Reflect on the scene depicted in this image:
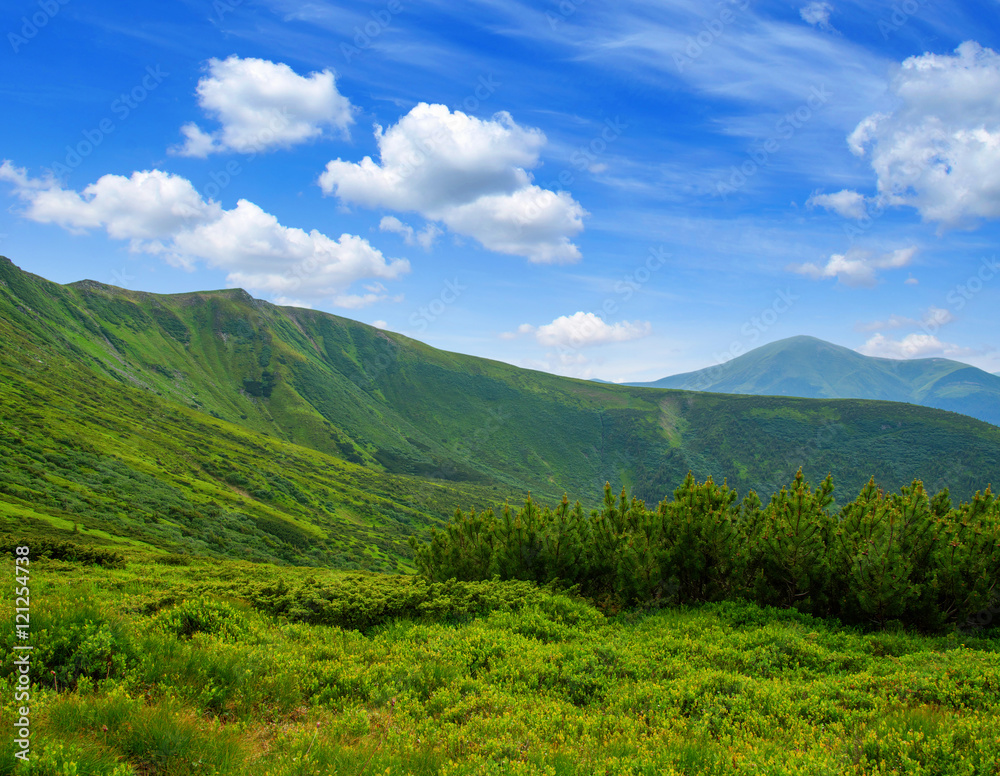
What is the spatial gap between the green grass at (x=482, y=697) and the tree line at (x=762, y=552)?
127 centimetres

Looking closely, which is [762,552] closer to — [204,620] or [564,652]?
[564,652]

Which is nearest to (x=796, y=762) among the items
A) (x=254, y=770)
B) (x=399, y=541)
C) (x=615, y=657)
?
(x=615, y=657)

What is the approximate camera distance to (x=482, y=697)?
26.0 feet

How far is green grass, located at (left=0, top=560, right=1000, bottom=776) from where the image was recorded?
18.4 feet

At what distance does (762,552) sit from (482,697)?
395 inches

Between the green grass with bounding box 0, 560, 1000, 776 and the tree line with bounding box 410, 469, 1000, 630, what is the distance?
1.27m

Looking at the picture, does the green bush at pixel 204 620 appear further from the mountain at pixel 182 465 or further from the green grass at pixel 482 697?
the mountain at pixel 182 465

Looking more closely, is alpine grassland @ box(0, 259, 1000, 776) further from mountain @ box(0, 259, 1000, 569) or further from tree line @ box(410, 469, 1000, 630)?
mountain @ box(0, 259, 1000, 569)

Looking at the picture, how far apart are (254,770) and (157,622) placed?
5520 mm

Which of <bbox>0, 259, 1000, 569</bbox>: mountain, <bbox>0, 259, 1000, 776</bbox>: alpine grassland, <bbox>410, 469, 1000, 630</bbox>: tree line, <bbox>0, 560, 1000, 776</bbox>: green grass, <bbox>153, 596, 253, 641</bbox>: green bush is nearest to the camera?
<bbox>0, 560, 1000, 776</bbox>: green grass

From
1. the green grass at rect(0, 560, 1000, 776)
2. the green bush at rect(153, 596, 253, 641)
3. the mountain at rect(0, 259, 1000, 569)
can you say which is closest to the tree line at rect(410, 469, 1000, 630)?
the green grass at rect(0, 560, 1000, 776)

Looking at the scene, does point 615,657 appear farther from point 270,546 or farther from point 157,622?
point 270,546

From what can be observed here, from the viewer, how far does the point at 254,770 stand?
5.29 m

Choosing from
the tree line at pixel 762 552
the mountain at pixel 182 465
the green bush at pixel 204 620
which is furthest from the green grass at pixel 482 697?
the mountain at pixel 182 465
